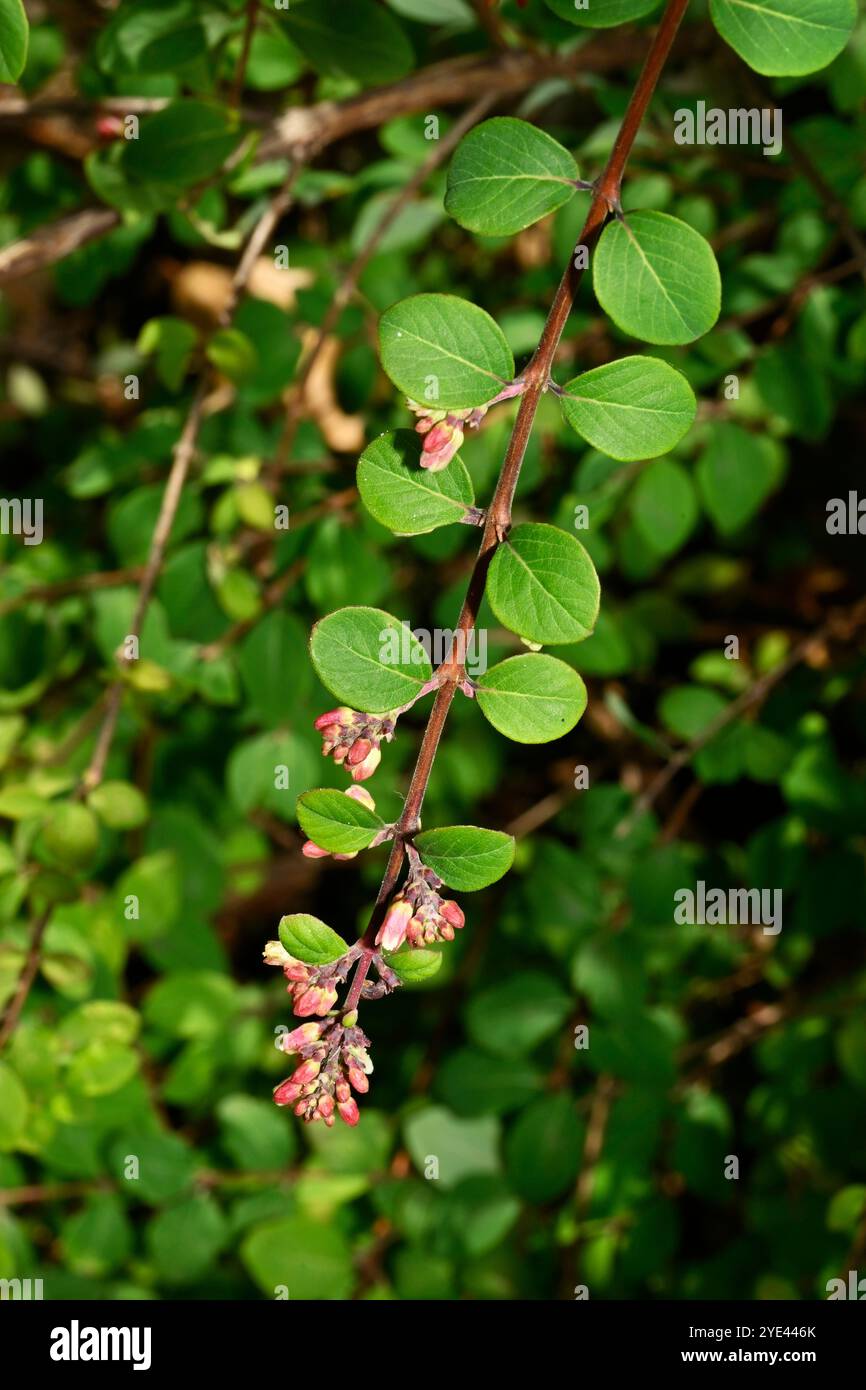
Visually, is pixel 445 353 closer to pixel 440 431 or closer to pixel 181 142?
pixel 440 431

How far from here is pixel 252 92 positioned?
2.33 m

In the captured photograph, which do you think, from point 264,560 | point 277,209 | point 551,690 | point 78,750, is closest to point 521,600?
point 551,690

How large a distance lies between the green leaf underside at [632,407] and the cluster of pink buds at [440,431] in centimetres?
8

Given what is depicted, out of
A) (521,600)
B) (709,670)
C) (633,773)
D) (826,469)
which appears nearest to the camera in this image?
(521,600)

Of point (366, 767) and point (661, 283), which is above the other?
point (661, 283)

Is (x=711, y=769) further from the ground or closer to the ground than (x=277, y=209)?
closer to the ground

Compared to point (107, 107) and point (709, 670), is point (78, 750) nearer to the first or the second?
point (107, 107)

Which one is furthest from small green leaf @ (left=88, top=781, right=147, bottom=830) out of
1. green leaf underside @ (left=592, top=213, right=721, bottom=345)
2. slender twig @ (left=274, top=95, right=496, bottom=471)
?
green leaf underside @ (left=592, top=213, right=721, bottom=345)

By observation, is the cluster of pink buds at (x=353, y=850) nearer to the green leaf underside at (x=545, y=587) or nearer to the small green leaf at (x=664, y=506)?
the green leaf underside at (x=545, y=587)

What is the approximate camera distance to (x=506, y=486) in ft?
2.61

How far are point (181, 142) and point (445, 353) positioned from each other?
0.60 m

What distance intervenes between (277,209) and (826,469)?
1.30m

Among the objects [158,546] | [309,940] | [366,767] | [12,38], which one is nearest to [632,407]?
[366,767]

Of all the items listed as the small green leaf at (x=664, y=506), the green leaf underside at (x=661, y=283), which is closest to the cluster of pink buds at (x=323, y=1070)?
the green leaf underside at (x=661, y=283)
